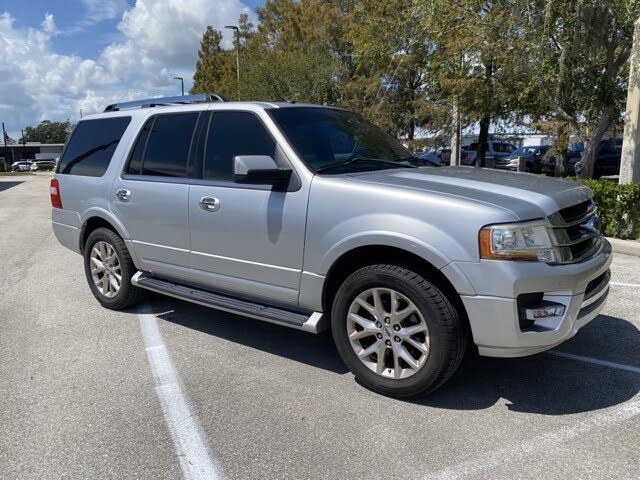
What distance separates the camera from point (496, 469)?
9.07 feet

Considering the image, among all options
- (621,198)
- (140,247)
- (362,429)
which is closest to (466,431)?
(362,429)

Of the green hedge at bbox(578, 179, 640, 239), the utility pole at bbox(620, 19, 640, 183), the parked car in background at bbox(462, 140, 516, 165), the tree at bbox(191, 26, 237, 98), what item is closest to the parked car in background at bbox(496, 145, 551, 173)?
the parked car in background at bbox(462, 140, 516, 165)

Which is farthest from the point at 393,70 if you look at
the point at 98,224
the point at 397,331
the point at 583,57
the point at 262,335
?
the point at 397,331

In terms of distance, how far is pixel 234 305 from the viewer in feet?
13.7

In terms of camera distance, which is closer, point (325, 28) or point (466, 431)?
point (466, 431)

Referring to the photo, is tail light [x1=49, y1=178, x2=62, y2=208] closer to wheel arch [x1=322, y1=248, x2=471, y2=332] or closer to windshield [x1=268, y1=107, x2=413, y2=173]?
windshield [x1=268, y1=107, x2=413, y2=173]

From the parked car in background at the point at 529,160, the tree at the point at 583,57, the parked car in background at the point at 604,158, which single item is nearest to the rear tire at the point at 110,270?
the tree at the point at 583,57

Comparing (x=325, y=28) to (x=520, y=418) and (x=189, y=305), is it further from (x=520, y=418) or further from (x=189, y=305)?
(x=520, y=418)

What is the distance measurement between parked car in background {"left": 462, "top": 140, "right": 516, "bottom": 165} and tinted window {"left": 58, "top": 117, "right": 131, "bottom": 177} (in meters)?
20.8

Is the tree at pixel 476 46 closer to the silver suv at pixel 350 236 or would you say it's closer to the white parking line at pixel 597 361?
the silver suv at pixel 350 236

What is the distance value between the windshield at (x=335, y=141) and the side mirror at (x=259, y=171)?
26cm

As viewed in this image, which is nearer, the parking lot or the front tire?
the parking lot

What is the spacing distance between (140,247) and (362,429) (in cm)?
277

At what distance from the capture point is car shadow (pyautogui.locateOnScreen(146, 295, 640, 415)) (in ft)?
11.4
